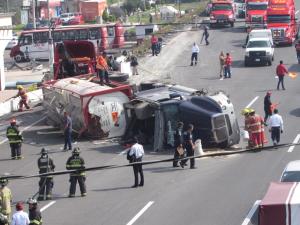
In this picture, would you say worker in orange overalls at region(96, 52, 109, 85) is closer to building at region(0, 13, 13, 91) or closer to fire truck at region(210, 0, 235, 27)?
building at region(0, 13, 13, 91)

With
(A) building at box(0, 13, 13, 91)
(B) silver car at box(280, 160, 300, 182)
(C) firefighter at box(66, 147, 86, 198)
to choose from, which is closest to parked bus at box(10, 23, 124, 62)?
(A) building at box(0, 13, 13, 91)

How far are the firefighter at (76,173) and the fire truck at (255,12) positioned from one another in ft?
134

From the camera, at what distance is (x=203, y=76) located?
160 feet

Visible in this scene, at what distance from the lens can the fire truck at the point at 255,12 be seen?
6506 cm

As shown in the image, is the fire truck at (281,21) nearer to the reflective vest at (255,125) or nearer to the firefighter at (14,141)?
the reflective vest at (255,125)

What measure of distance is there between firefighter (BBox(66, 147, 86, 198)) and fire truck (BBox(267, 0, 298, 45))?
1377 inches

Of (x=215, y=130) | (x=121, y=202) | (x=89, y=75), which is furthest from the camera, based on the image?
(x=89, y=75)

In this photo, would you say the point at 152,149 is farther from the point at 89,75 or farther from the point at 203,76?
the point at 203,76

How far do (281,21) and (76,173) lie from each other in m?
36.8

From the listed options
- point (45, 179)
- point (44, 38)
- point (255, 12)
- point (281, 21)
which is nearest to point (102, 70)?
point (45, 179)

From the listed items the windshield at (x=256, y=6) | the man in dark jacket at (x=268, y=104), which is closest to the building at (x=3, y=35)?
the man in dark jacket at (x=268, y=104)

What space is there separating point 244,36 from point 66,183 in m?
39.6

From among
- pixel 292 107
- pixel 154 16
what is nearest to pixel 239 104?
pixel 292 107

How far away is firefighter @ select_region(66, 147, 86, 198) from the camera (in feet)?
81.4
